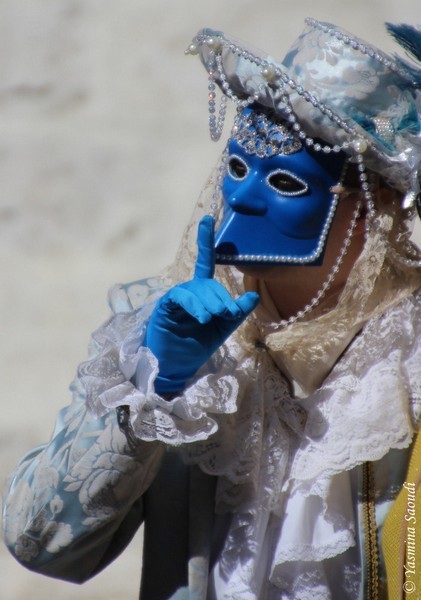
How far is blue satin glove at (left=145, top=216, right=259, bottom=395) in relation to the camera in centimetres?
161

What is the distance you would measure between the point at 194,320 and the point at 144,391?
121 mm

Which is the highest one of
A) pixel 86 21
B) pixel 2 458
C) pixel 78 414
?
pixel 86 21

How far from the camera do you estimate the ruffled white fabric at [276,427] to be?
1.70 metres

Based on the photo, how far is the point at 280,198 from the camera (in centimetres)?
179

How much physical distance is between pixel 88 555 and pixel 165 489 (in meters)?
0.15

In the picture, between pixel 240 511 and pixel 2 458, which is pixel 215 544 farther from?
pixel 2 458

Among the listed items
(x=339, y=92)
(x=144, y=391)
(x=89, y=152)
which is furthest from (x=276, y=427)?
(x=89, y=152)

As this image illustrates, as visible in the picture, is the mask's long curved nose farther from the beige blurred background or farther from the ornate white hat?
the beige blurred background

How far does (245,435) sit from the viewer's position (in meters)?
1.84

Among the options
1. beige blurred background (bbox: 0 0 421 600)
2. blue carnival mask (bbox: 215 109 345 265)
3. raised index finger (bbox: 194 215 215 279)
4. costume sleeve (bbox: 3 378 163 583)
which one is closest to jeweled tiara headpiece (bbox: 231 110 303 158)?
blue carnival mask (bbox: 215 109 345 265)

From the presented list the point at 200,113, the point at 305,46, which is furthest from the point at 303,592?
the point at 200,113

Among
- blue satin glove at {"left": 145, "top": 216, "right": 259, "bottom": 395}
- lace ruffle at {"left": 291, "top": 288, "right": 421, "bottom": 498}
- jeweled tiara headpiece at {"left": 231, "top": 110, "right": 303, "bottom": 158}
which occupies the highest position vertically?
jeweled tiara headpiece at {"left": 231, "top": 110, "right": 303, "bottom": 158}

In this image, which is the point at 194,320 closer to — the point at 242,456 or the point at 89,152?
the point at 242,456

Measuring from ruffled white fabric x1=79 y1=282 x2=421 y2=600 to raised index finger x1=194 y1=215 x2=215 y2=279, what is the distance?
4.7 inches
